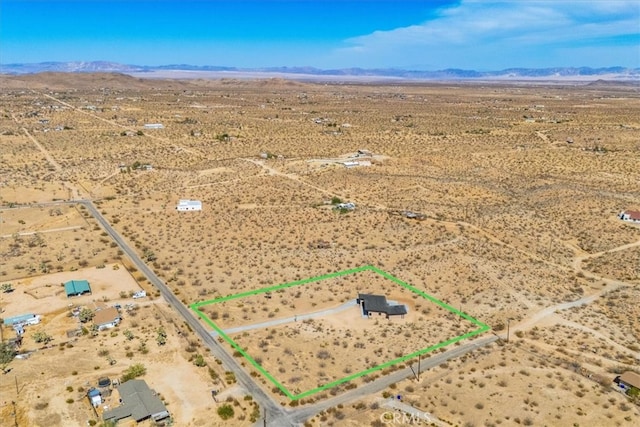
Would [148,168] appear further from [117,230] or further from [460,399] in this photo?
[460,399]

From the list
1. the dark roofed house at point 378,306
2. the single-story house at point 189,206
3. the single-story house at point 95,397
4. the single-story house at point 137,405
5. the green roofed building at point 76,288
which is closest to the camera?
the single-story house at point 137,405

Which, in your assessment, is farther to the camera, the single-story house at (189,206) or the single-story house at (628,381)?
the single-story house at (189,206)

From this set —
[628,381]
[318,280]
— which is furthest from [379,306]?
[628,381]

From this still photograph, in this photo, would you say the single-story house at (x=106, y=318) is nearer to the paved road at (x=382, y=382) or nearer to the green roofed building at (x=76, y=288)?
the green roofed building at (x=76, y=288)

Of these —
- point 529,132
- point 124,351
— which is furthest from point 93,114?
point 124,351

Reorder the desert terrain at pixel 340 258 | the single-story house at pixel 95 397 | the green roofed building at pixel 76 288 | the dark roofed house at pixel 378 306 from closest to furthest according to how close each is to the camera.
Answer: the single-story house at pixel 95 397, the desert terrain at pixel 340 258, the dark roofed house at pixel 378 306, the green roofed building at pixel 76 288

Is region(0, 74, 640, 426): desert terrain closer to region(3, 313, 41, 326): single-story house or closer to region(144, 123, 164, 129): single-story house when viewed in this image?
region(3, 313, 41, 326): single-story house

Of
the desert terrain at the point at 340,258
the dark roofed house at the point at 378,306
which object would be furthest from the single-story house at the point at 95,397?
the dark roofed house at the point at 378,306
